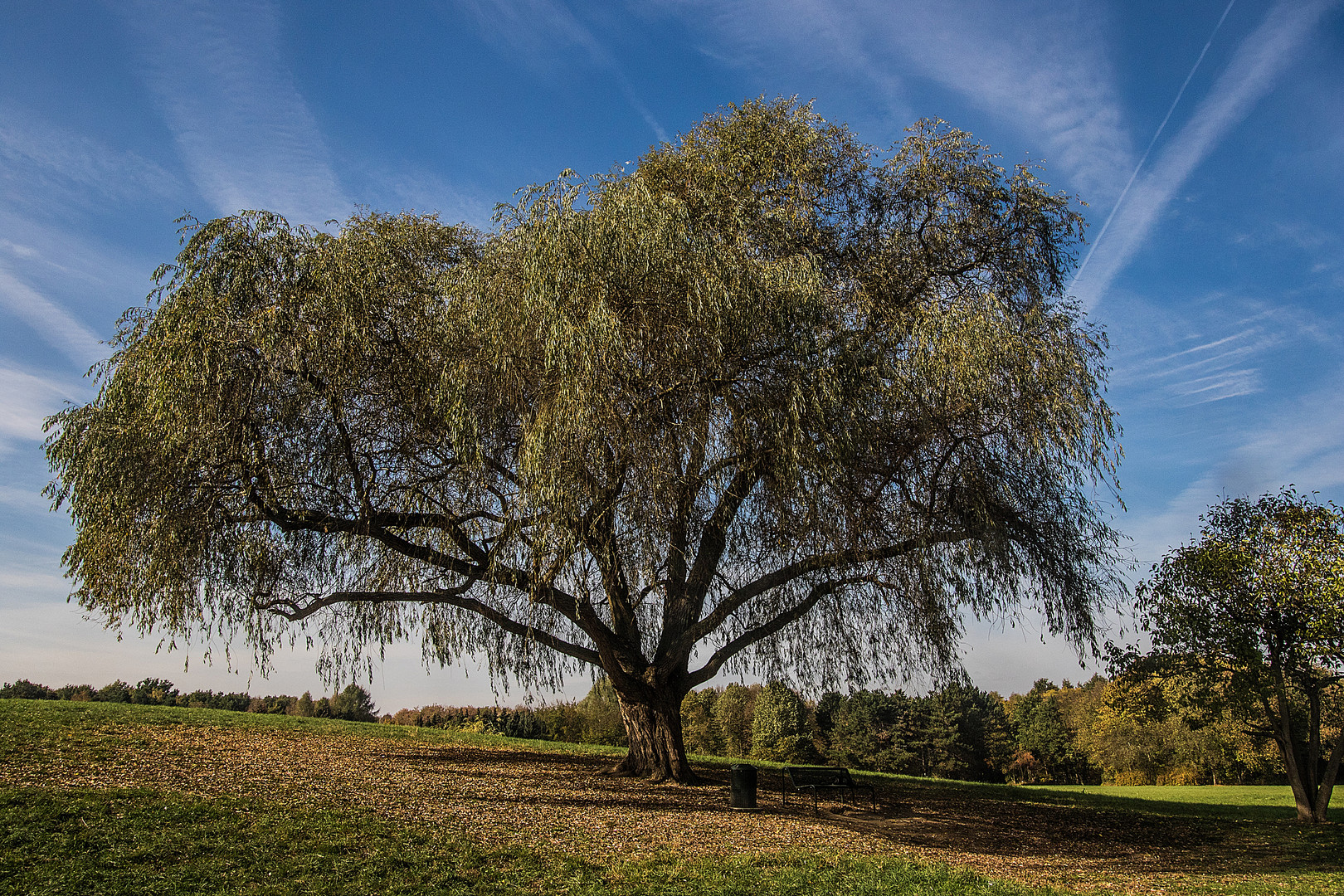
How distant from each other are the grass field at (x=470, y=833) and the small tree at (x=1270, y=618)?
226 cm

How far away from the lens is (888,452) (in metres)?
11.0

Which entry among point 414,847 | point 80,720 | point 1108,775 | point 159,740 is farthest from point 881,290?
point 1108,775

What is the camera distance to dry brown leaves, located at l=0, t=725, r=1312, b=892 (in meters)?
8.42

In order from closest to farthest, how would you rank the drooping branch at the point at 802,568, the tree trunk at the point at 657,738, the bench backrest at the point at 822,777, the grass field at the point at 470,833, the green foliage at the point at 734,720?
1. the grass field at the point at 470,833
2. the drooping branch at the point at 802,568
3. the bench backrest at the point at 822,777
4. the tree trunk at the point at 657,738
5. the green foliage at the point at 734,720

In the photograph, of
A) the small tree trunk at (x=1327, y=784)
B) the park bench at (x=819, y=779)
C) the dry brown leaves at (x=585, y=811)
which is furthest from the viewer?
the small tree trunk at (x=1327, y=784)

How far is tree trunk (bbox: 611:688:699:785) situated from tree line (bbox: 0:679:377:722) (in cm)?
896

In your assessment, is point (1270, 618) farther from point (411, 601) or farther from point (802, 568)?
point (411, 601)

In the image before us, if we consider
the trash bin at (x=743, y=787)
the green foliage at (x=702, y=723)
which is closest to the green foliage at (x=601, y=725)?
the green foliage at (x=702, y=723)

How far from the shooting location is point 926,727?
50938mm

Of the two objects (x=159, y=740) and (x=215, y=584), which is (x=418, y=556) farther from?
(x=159, y=740)

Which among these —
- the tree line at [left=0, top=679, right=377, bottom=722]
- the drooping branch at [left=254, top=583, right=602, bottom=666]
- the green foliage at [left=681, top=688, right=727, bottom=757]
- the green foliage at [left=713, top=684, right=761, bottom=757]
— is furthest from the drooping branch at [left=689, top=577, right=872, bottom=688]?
Answer: the green foliage at [left=713, top=684, right=761, bottom=757]

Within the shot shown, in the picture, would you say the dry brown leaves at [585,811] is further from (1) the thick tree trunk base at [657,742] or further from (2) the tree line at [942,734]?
(2) the tree line at [942,734]

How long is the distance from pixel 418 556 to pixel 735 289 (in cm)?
634

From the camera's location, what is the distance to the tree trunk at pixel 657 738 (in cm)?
1301
